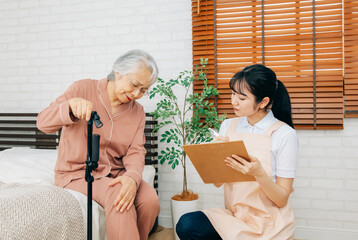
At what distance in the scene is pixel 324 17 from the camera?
7.38 ft

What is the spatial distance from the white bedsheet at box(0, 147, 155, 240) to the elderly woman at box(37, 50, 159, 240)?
0.08 meters

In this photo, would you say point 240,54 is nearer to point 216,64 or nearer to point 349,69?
point 216,64

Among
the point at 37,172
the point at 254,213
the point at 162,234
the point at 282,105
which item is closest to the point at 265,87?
the point at 282,105

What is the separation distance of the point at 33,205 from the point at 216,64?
5.79ft

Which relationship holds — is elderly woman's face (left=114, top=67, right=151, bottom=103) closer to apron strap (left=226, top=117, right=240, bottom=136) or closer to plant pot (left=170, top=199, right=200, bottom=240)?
apron strap (left=226, top=117, right=240, bottom=136)

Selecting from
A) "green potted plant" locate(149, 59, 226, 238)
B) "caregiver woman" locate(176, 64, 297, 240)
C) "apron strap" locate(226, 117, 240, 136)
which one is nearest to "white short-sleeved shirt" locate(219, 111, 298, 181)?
"caregiver woman" locate(176, 64, 297, 240)

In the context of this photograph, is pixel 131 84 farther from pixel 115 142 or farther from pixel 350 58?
pixel 350 58

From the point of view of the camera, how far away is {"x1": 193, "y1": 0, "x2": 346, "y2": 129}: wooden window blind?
88.4 inches

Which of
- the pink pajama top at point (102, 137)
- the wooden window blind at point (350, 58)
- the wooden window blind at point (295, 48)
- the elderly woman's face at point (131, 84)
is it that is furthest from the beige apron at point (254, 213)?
the wooden window blind at point (350, 58)

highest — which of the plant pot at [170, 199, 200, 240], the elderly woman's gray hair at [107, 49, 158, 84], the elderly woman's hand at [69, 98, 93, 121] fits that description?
the elderly woman's gray hair at [107, 49, 158, 84]

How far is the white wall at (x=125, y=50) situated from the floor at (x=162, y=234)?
7 centimetres

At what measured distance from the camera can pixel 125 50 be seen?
2.70 meters

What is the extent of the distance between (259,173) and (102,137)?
2.81 ft

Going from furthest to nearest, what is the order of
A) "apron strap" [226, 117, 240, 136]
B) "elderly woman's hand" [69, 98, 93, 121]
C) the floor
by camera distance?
the floor
"apron strap" [226, 117, 240, 136]
"elderly woman's hand" [69, 98, 93, 121]
